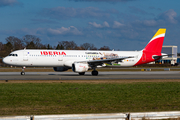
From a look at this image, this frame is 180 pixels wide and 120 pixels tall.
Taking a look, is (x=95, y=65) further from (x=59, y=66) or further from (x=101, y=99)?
(x=101, y=99)

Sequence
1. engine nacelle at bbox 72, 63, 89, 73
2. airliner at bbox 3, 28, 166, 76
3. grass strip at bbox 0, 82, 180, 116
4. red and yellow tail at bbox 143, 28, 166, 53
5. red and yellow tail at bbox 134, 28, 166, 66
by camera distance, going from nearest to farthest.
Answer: grass strip at bbox 0, 82, 180, 116 < engine nacelle at bbox 72, 63, 89, 73 < airliner at bbox 3, 28, 166, 76 < red and yellow tail at bbox 134, 28, 166, 66 < red and yellow tail at bbox 143, 28, 166, 53

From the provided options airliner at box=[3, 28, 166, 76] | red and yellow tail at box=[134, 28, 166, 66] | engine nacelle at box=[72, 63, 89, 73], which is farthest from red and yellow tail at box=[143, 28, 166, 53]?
engine nacelle at box=[72, 63, 89, 73]

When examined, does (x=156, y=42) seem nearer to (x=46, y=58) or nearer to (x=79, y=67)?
(x=79, y=67)

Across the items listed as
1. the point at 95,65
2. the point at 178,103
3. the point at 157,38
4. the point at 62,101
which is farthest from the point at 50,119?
the point at 157,38

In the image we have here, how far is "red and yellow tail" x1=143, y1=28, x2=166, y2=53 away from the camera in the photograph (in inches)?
1613

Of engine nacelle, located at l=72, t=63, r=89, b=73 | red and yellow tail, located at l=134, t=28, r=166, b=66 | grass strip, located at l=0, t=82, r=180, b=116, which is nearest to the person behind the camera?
grass strip, located at l=0, t=82, r=180, b=116

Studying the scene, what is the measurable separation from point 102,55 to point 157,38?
37.2 ft

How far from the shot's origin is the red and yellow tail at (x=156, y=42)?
4097 cm

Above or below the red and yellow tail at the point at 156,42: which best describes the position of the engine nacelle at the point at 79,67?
below

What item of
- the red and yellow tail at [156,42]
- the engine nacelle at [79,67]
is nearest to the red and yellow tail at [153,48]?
the red and yellow tail at [156,42]

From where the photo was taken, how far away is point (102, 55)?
37.7 m

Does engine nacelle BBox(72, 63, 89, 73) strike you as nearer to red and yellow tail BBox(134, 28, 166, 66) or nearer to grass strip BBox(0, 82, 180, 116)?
red and yellow tail BBox(134, 28, 166, 66)

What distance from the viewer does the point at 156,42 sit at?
41.2 m

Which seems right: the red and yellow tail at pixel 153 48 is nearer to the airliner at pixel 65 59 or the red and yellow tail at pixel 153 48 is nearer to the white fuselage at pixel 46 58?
the airliner at pixel 65 59
